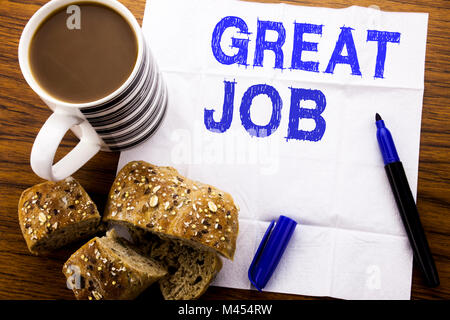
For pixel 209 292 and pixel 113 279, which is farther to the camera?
pixel 209 292

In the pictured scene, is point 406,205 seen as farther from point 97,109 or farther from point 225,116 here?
point 97,109

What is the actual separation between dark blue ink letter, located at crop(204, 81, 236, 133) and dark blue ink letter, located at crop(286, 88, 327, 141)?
141 mm

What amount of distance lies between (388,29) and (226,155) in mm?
492

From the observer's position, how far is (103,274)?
73 centimetres

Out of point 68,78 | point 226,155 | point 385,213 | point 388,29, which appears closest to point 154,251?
point 226,155

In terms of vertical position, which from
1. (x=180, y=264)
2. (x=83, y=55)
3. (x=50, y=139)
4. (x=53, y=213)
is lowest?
(x=180, y=264)

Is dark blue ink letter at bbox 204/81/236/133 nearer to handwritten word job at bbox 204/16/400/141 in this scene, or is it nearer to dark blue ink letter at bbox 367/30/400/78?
handwritten word job at bbox 204/16/400/141

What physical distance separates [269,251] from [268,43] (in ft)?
1.60

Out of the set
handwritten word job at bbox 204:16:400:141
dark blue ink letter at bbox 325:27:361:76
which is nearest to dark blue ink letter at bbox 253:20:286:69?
handwritten word job at bbox 204:16:400:141

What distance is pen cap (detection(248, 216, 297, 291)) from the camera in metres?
0.81

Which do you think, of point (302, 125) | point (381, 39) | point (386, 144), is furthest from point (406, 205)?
point (381, 39)
